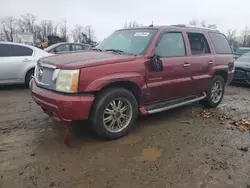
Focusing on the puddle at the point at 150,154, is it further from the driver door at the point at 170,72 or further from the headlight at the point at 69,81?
the headlight at the point at 69,81

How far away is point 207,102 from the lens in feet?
17.7

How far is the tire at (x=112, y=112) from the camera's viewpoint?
3336 mm

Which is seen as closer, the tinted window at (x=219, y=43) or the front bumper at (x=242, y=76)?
the tinted window at (x=219, y=43)

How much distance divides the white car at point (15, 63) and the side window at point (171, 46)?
4.41 m

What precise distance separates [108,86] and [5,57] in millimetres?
4619

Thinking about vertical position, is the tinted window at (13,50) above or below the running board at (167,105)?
above

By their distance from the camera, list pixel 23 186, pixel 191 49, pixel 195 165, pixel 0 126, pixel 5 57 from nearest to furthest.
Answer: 1. pixel 23 186
2. pixel 195 165
3. pixel 0 126
4. pixel 191 49
5. pixel 5 57

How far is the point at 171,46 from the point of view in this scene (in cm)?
427

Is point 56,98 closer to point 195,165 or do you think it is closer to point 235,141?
point 195,165

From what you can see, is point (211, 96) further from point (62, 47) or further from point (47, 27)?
point (47, 27)

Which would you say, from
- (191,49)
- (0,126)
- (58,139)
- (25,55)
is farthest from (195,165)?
(25,55)

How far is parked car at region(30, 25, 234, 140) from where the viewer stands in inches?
125

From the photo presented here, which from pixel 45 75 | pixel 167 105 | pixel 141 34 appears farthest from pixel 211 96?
pixel 45 75

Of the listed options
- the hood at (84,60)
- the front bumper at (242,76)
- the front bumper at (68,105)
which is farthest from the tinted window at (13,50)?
the front bumper at (242,76)
